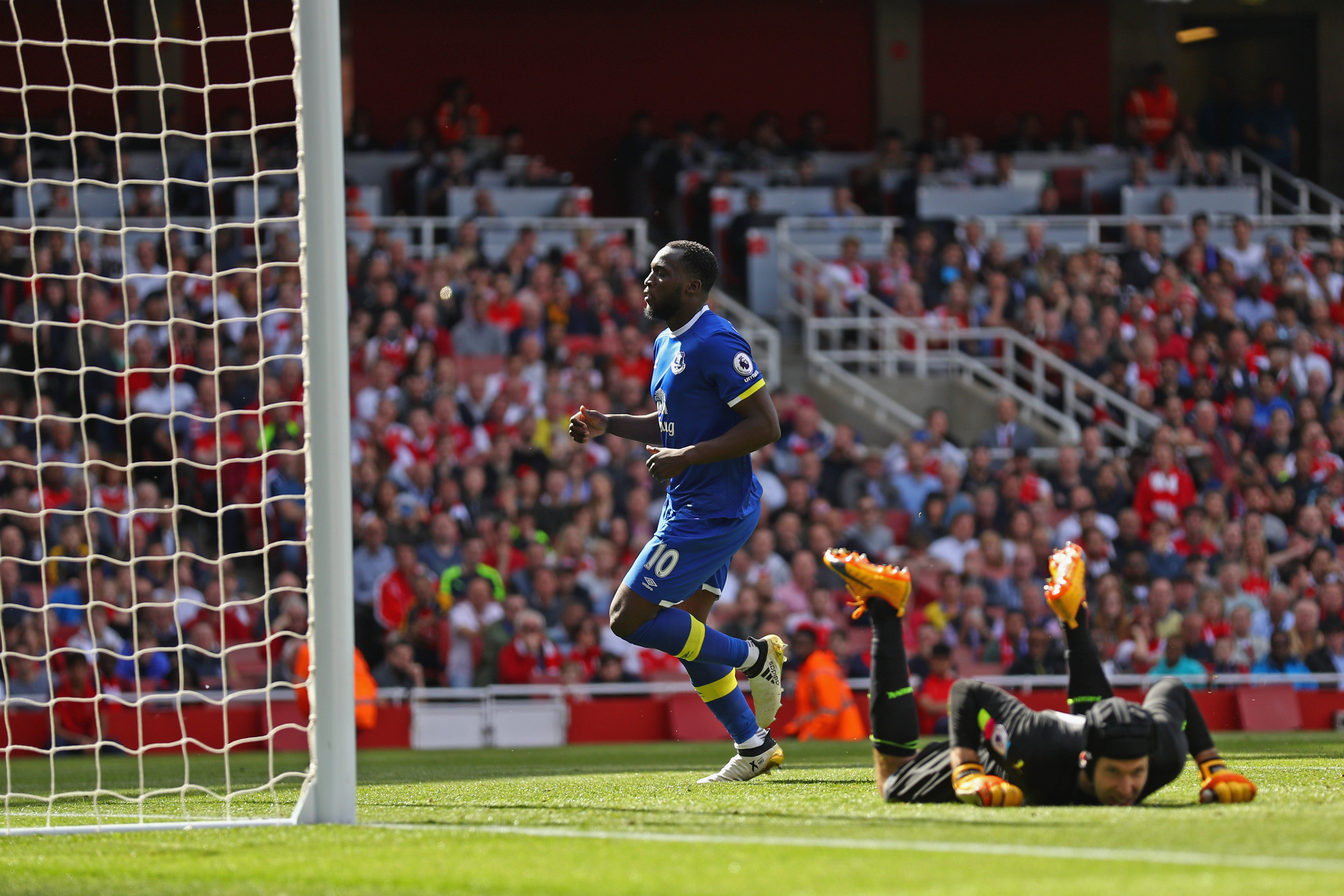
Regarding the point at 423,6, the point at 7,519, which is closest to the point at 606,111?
the point at 423,6

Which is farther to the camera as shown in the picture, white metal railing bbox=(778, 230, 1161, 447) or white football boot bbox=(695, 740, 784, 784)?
white metal railing bbox=(778, 230, 1161, 447)

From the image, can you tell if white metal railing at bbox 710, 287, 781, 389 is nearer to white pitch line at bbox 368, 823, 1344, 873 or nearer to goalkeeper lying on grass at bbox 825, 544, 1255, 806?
goalkeeper lying on grass at bbox 825, 544, 1255, 806

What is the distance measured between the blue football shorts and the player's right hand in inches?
18.7

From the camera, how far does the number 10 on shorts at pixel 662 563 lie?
23.4 feet

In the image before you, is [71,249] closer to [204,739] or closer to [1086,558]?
[204,739]

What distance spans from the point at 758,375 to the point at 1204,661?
858 cm

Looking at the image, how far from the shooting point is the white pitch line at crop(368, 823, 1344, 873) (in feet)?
14.4

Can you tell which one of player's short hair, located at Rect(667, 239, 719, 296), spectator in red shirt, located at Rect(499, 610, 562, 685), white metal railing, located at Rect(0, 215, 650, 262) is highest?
white metal railing, located at Rect(0, 215, 650, 262)

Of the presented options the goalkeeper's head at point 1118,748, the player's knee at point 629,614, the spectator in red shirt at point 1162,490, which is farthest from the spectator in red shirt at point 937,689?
the goalkeeper's head at point 1118,748

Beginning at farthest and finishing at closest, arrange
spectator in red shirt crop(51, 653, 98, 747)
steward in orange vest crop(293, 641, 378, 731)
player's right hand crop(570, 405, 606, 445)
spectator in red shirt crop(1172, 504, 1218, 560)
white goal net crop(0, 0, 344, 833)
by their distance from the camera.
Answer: spectator in red shirt crop(1172, 504, 1218, 560), steward in orange vest crop(293, 641, 378, 731), spectator in red shirt crop(51, 653, 98, 747), white goal net crop(0, 0, 344, 833), player's right hand crop(570, 405, 606, 445)

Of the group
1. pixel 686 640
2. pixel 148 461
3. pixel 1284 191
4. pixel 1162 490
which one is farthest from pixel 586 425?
pixel 1284 191

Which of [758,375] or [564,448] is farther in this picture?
[564,448]

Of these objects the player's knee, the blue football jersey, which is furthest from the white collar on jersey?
the player's knee

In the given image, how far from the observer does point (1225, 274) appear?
61.1 feet
